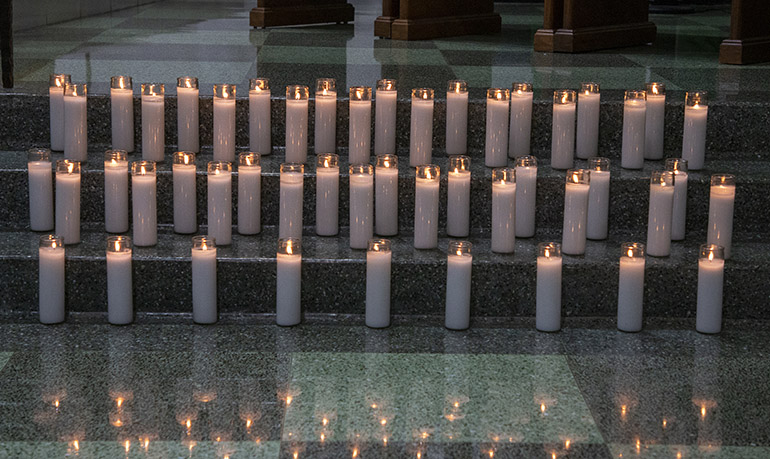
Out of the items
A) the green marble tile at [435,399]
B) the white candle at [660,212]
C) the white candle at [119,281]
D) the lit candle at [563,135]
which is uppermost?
the lit candle at [563,135]

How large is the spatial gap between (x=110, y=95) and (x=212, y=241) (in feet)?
2.39

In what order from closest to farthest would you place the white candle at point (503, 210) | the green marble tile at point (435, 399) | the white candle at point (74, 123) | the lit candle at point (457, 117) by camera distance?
the green marble tile at point (435, 399), the white candle at point (503, 210), the white candle at point (74, 123), the lit candle at point (457, 117)

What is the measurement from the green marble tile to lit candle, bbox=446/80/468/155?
2.62ft

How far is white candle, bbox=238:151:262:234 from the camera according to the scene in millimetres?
2561

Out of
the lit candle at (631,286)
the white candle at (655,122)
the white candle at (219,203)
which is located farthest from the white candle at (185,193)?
the white candle at (655,122)

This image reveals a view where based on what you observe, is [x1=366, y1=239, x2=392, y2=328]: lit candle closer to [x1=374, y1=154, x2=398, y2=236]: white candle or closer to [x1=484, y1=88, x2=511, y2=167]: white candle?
[x1=374, y1=154, x2=398, y2=236]: white candle

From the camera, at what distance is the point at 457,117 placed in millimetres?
2826

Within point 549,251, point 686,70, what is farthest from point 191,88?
point 686,70

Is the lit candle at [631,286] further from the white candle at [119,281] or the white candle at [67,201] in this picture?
the white candle at [67,201]

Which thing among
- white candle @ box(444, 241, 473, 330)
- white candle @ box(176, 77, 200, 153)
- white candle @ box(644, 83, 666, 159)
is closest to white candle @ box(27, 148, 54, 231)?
white candle @ box(176, 77, 200, 153)

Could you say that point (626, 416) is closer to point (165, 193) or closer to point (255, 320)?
point (255, 320)

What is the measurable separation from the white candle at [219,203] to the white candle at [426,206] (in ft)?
1.49

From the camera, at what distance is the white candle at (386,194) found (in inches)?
101

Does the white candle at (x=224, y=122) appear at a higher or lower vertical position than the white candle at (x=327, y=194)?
higher
